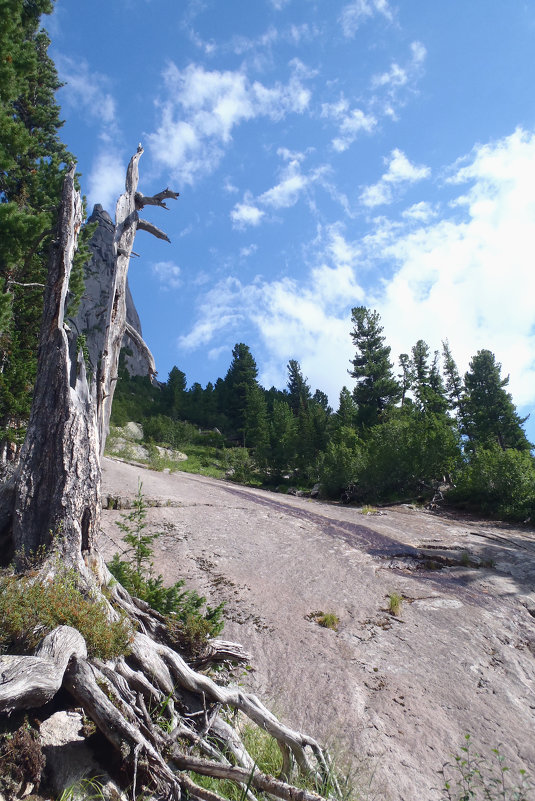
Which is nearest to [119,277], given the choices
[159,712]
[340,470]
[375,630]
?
[159,712]

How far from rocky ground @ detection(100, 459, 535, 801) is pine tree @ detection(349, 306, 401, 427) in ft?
111

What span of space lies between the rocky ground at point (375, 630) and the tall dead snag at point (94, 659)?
93cm

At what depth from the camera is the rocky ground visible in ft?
15.6

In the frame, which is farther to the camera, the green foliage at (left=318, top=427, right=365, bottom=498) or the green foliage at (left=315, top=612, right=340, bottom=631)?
the green foliage at (left=318, top=427, right=365, bottom=498)

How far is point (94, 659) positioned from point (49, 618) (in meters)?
0.51

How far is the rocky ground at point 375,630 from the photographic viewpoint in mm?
4770

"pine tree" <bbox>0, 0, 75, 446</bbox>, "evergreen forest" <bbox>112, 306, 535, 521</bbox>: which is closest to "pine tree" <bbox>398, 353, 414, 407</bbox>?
"evergreen forest" <bbox>112, 306, 535, 521</bbox>

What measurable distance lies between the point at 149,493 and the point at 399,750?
9807 millimetres

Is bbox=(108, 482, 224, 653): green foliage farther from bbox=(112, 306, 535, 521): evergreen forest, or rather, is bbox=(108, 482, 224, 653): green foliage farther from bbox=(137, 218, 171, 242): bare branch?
bbox=(112, 306, 535, 521): evergreen forest

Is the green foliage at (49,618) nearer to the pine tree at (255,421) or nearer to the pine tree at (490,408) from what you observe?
the pine tree at (490,408)

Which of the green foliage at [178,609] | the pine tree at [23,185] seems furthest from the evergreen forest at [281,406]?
the green foliage at [178,609]

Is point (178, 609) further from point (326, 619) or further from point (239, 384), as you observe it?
point (239, 384)

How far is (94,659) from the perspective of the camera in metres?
3.87

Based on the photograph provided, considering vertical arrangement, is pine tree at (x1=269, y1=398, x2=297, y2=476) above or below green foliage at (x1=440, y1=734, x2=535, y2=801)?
above
